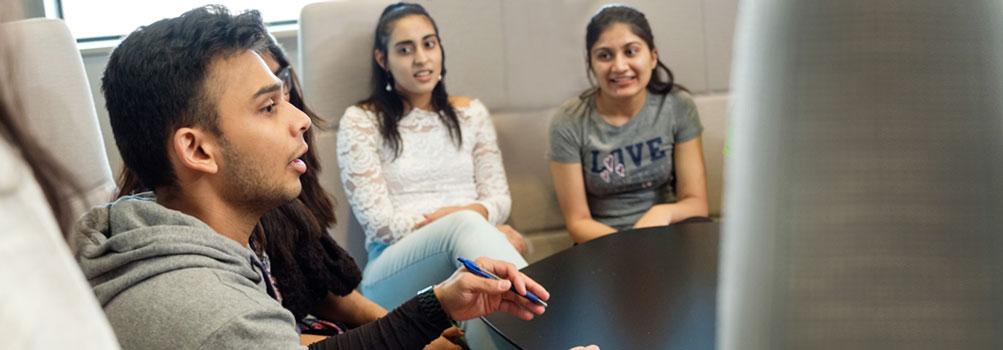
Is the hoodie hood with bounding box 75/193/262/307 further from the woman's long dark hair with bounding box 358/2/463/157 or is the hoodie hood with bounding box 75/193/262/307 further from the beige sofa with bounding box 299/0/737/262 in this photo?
the beige sofa with bounding box 299/0/737/262

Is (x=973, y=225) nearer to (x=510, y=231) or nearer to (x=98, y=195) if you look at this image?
(x=98, y=195)

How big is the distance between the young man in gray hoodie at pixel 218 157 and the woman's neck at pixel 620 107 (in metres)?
1.27

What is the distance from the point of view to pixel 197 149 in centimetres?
112

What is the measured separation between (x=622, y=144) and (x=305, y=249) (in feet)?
3.88

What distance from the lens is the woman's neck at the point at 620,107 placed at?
2.41 metres

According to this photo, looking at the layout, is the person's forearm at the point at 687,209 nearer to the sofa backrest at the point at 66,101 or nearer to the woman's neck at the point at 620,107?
the woman's neck at the point at 620,107

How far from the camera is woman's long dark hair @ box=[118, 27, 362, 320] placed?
1.38m

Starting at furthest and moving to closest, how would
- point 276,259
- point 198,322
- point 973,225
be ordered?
1. point 276,259
2. point 198,322
3. point 973,225

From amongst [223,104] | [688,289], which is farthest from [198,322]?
[688,289]

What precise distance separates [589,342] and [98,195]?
3.38 feet

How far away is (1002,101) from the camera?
27 centimetres

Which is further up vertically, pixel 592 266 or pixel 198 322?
pixel 198 322

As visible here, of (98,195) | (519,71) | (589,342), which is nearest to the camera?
(589,342)

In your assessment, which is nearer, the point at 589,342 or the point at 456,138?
the point at 589,342
